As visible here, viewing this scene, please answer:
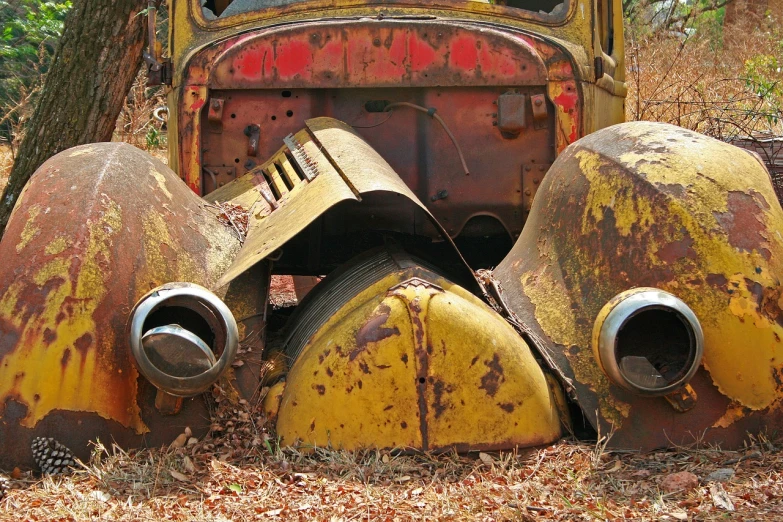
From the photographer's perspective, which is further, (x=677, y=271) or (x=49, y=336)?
(x=677, y=271)

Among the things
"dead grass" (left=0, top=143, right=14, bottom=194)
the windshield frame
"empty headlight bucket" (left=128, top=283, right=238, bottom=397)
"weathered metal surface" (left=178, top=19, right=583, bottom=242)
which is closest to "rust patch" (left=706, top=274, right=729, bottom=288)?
"empty headlight bucket" (left=128, top=283, right=238, bottom=397)

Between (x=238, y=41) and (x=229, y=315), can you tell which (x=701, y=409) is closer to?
(x=229, y=315)

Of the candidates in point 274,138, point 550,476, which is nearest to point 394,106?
point 274,138

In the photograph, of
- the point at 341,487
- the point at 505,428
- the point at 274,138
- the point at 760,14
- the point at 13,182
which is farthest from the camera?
the point at 760,14

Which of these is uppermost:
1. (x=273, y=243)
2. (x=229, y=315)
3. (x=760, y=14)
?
(x=760, y=14)

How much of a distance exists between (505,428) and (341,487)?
0.50 m

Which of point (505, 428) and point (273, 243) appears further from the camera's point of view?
point (273, 243)

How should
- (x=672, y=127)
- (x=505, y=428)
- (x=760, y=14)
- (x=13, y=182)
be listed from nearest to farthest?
(x=505, y=428)
(x=672, y=127)
(x=13, y=182)
(x=760, y=14)

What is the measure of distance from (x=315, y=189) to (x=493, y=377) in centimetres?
91

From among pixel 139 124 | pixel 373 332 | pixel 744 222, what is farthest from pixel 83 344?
pixel 139 124

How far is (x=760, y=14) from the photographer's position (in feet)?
47.0

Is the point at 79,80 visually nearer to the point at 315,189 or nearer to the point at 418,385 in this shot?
the point at 315,189

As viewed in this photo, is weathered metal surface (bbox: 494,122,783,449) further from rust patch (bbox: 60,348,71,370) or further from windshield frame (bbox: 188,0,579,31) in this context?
windshield frame (bbox: 188,0,579,31)

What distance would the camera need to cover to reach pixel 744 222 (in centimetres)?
283
